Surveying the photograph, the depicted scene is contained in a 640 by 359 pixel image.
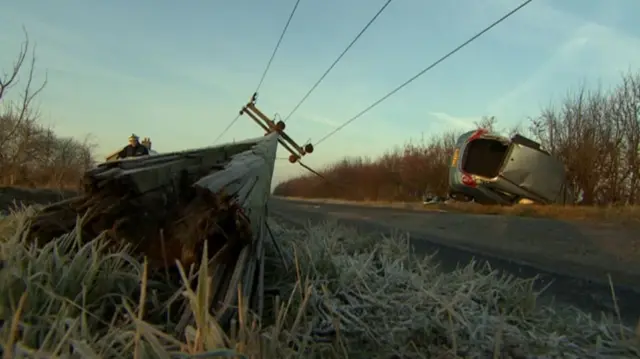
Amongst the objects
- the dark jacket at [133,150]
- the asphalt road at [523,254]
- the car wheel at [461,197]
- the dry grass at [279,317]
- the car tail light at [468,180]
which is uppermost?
the dark jacket at [133,150]

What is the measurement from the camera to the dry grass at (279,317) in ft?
4.47

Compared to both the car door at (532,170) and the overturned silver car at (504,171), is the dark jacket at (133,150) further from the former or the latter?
the car door at (532,170)

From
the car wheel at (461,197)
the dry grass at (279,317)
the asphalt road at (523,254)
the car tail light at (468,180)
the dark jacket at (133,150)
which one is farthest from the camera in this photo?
the car wheel at (461,197)

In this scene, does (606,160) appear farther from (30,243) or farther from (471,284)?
(30,243)

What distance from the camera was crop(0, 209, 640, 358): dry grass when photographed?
1361 millimetres

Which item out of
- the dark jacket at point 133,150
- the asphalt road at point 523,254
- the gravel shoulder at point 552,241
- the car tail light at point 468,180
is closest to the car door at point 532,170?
the car tail light at point 468,180

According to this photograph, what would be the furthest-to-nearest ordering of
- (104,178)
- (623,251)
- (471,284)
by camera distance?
(623,251)
(471,284)
(104,178)

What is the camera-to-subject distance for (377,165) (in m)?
36.9

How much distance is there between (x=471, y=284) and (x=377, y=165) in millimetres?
34475

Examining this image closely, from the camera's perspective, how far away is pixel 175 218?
2.07 metres

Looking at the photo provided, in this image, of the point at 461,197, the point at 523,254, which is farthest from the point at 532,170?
the point at 523,254

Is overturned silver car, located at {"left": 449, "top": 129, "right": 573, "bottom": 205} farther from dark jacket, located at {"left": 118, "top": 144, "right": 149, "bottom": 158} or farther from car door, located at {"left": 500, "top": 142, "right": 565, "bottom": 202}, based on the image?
dark jacket, located at {"left": 118, "top": 144, "right": 149, "bottom": 158}

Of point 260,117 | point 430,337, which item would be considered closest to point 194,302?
point 430,337

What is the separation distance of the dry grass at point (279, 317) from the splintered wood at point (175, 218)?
0.33 feet
